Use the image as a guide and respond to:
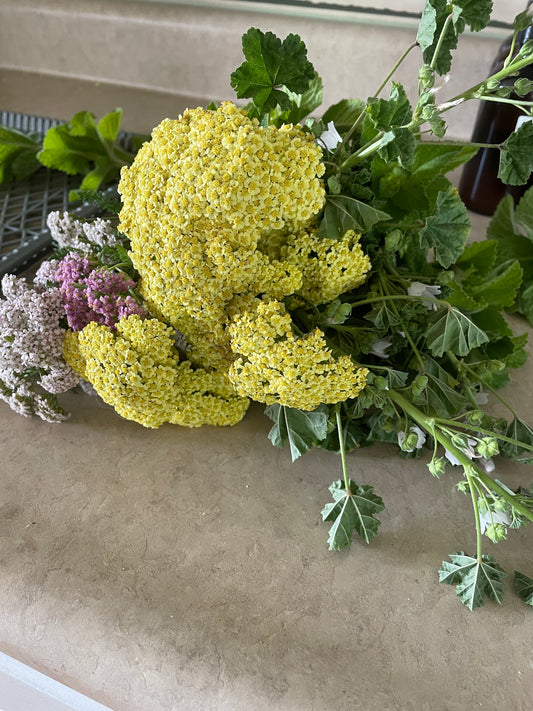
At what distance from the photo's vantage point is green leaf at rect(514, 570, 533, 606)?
0.56 metres

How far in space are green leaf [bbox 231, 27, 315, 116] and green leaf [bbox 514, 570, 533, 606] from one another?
476 millimetres

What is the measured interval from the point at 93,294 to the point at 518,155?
396 millimetres

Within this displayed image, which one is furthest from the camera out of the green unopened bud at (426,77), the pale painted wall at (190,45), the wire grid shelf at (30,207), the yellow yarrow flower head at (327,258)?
the pale painted wall at (190,45)

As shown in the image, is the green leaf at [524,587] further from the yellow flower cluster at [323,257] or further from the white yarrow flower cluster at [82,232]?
the white yarrow flower cluster at [82,232]

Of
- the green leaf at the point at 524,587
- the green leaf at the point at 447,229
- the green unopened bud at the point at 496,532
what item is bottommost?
the green leaf at the point at 524,587

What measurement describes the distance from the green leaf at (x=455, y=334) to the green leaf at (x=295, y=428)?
0.13 m

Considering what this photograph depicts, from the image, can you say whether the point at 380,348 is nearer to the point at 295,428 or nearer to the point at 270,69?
the point at 295,428

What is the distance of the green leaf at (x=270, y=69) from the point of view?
0.55 metres

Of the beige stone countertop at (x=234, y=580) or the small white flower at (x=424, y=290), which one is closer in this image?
the beige stone countertop at (x=234, y=580)

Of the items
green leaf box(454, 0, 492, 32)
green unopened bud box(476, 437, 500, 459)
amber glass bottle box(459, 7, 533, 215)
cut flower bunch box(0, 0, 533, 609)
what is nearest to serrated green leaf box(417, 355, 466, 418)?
cut flower bunch box(0, 0, 533, 609)

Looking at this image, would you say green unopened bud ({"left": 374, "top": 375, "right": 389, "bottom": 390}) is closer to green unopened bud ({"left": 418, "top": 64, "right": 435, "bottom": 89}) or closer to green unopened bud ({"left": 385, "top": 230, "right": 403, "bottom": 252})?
green unopened bud ({"left": 385, "top": 230, "right": 403, "bottom": 252})

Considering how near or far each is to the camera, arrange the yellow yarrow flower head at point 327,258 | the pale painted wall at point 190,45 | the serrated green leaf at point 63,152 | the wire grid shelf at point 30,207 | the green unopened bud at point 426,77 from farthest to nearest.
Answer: the pale painted wall at point 190,45
the serrated green leaf at point 63,152
the wire grid shelf at point 30,207
the yellow yarrow flower head at point 327,258
the green unopened bud at point 426,77

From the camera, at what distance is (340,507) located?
1.97 feet

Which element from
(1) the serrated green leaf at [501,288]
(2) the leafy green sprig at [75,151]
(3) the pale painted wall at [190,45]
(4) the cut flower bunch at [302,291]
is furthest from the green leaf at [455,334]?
(3) the pale painted wall at [190,45]
